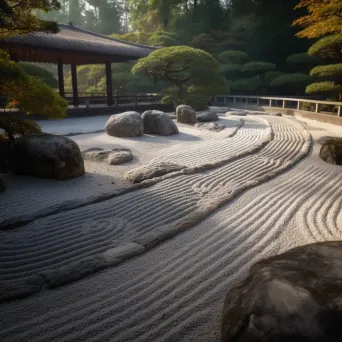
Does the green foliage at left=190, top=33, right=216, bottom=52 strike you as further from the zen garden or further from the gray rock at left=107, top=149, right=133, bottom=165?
the gray rock at left=107, top=149, right=133, bottom=165

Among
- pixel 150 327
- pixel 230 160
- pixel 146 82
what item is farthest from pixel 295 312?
pixel 146 82

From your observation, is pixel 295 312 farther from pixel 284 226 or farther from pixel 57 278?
pixel 284 226

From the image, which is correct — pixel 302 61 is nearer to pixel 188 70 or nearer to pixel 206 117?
pixel 188 70

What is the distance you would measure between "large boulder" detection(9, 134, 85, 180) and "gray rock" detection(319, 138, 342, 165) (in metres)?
4.86

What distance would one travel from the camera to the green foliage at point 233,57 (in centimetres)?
2218

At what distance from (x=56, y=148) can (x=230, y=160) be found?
3298 millimetres

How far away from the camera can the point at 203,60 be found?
14672mm

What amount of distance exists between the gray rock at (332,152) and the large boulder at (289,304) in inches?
187

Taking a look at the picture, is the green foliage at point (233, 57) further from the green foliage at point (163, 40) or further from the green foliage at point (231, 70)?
the green foliage at point (163, 40)

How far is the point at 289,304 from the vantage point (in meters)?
1.47

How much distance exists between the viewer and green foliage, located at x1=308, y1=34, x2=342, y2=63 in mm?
11738

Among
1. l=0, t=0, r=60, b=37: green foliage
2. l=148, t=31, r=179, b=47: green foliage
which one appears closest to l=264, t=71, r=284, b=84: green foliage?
l=148, t=31, r=179, b=47: green foliage

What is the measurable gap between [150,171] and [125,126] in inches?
158

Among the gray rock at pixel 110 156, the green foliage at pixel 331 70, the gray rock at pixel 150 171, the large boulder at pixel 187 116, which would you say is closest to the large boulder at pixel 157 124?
the large boulder at pixel 187 116
